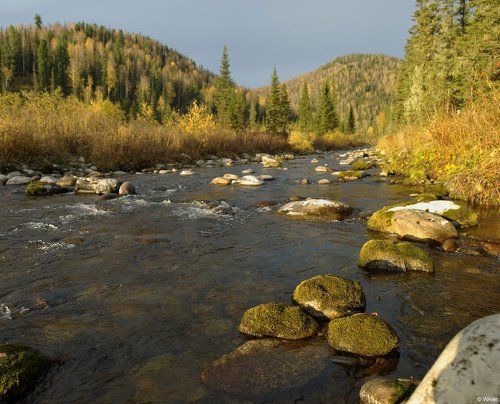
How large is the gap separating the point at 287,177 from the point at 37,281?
40.4 feet

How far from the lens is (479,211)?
8.25 m

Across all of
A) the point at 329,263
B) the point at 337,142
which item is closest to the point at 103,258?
the point at 329,263

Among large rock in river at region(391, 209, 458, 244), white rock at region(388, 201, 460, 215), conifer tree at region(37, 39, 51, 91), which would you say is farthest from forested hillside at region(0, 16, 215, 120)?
large rock in river at region(391, 209, 458, 244)

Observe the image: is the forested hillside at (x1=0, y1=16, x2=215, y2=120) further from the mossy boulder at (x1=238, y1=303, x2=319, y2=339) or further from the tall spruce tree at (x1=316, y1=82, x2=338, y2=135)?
the mossy boulder at (x1=238, y1=303, x2=319, y2=339)

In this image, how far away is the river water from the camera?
111 inches

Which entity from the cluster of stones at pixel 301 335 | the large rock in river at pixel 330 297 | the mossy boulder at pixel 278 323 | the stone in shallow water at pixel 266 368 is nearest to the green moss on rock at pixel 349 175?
the large rock in river at pixel 330 297

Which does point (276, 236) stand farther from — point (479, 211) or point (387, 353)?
point (479, 211)

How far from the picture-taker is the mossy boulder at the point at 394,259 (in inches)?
193

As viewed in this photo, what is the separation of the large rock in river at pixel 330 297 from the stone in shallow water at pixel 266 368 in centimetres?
53

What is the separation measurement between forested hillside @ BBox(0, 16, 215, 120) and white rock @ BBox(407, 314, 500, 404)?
6652 centimetres

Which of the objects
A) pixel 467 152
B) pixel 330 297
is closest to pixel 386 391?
pixel 330 297

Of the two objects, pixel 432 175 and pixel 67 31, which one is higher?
pixel 67 31

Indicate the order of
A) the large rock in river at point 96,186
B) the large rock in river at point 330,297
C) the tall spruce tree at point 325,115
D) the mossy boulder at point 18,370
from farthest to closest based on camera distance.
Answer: the tall spruce tree at point 325,115 < the large rock in river at point 96,186 < the large rock in river at point 330,297 < the mossy boulder at point 18,370

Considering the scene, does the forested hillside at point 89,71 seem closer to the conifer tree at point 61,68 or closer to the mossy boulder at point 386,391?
the conifer tree at point 61,68
